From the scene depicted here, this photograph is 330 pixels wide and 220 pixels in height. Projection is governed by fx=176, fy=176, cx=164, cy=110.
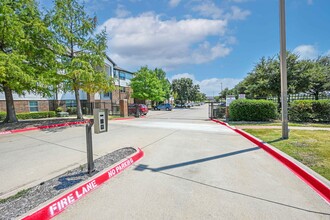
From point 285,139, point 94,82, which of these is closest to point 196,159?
point 285,139

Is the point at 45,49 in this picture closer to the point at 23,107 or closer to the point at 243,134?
the point at 23,107

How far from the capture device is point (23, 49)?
11.6 metres

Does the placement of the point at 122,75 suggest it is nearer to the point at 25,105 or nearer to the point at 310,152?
the point at 25,105

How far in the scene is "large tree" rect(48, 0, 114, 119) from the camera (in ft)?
43.7

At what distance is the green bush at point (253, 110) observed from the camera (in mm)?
13188

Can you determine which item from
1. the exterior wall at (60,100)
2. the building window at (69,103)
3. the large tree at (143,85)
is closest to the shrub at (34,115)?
the exterior wall at (60,100)

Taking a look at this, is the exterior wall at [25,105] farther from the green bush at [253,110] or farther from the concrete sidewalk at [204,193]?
the green bush at [253,110]

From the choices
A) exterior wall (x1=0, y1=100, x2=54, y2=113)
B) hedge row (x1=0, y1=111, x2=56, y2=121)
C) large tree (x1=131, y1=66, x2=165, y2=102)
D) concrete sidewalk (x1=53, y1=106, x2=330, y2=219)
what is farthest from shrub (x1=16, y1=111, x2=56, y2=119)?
concrete sidewalk (x1=53, y1=106, x2=330, y2=219)

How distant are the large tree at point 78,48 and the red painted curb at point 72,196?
35.1ft

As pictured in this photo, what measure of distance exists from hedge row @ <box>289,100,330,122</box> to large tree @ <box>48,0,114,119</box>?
1485 cm

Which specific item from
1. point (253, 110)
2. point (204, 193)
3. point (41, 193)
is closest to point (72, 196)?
point (41, 193)

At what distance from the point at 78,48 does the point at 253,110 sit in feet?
50.5

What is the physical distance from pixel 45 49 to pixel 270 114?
56.3 feet

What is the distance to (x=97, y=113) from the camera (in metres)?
4.13
